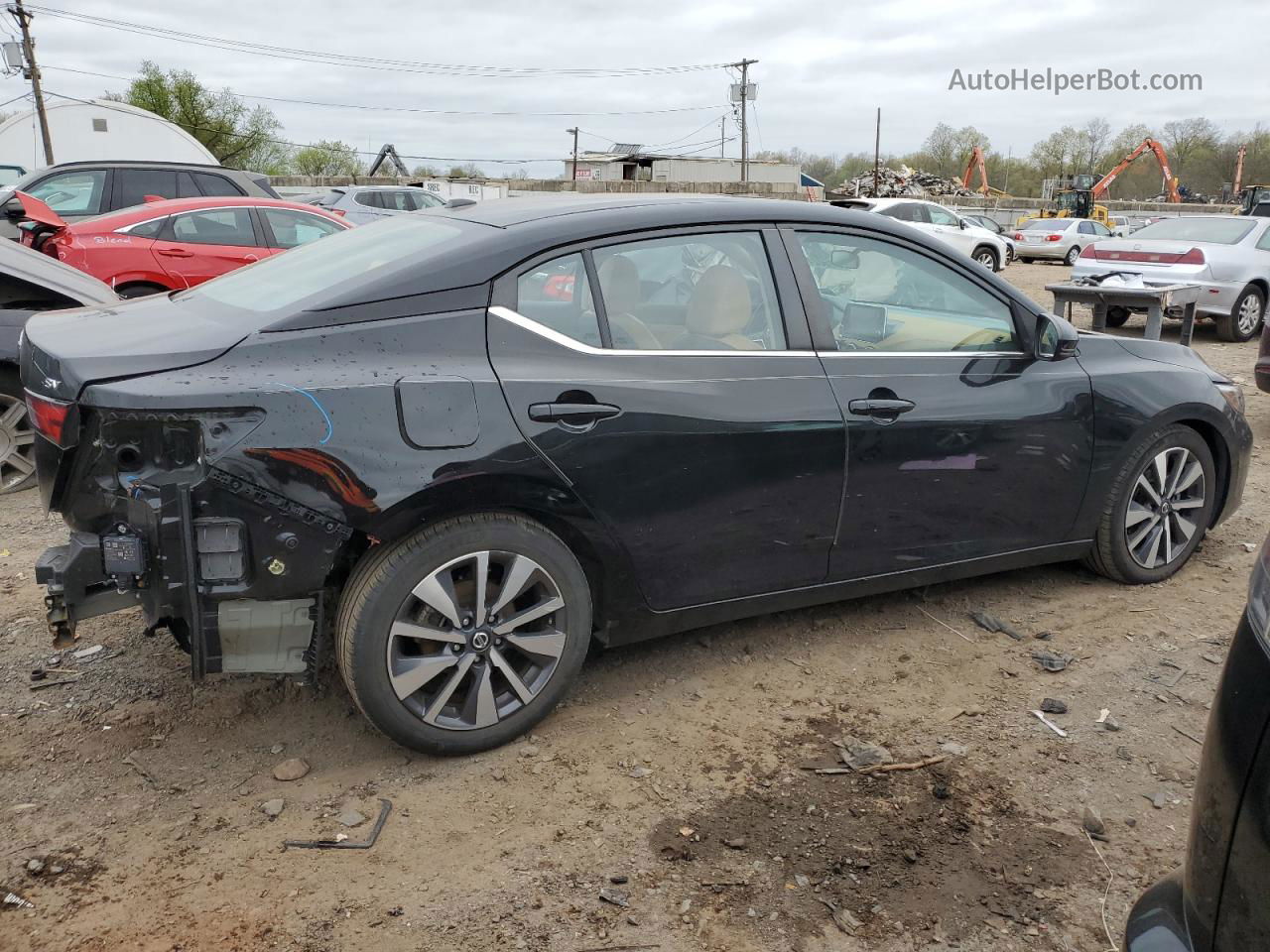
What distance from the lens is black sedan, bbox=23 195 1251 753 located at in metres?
2.72

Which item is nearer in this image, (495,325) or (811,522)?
(495,325)

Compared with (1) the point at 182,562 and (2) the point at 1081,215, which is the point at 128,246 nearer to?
(1) the point at 182,562

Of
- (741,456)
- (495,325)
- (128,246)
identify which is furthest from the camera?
(128,246)

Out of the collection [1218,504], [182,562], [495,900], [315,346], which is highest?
[315,346]


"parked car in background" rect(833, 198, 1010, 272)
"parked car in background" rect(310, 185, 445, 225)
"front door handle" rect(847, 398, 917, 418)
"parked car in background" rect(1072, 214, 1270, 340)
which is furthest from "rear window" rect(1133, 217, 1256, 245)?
"parked car in background" rect(310, 185, 445, 225)

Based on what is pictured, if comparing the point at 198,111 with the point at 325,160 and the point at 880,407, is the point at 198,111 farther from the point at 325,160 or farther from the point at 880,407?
the point at 880,407

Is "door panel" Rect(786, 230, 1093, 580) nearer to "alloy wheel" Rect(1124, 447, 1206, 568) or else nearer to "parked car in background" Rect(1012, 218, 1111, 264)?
"alloy wheel" Rect(1124, 447, 1206, 568)

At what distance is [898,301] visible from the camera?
12.5ft

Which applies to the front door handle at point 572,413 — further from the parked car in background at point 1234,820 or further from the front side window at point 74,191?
the front side window at point 74,191

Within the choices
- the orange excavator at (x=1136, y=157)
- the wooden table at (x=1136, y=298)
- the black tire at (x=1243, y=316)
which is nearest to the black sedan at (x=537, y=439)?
the wooden table at (x=1136, y=298)

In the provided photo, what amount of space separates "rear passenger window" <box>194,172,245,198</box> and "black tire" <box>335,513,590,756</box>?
35.6 feet

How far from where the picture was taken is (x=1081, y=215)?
131 ft

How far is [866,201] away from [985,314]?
20606 millimetres

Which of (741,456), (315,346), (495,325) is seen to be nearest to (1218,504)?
(741,456)
